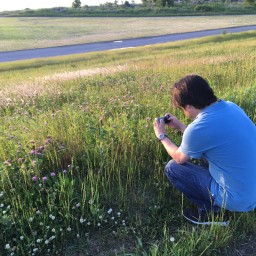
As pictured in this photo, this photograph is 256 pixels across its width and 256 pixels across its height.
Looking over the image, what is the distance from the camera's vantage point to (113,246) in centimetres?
274

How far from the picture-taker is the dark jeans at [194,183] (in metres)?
2.96

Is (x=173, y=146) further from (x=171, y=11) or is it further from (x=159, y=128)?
(x=171, y=11)

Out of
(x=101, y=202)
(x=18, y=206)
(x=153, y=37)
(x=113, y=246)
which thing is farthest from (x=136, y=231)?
(x=153, y=37)

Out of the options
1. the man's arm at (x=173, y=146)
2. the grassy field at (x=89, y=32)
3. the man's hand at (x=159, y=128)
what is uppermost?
the man's hand at (x=159, y=128)

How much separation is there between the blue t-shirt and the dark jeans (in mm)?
123

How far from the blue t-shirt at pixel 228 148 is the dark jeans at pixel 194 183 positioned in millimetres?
123

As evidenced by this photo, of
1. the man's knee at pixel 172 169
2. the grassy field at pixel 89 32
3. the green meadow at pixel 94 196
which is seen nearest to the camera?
the green meadow at pixel 94 196

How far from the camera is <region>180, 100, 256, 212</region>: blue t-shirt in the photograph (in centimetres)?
270

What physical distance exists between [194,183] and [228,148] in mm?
493

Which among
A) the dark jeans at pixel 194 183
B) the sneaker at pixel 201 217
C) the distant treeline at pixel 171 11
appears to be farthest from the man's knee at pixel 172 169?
the distant treeline at pixel 171 11

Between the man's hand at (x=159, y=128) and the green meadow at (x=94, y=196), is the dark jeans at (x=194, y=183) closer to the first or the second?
the green meadow at (x=94, y=196)

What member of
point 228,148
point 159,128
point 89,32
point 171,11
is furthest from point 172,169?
point 171,11

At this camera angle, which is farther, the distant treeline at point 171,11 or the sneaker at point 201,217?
the distant treeline at point 171,11

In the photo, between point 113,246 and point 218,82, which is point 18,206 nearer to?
point 113,246
